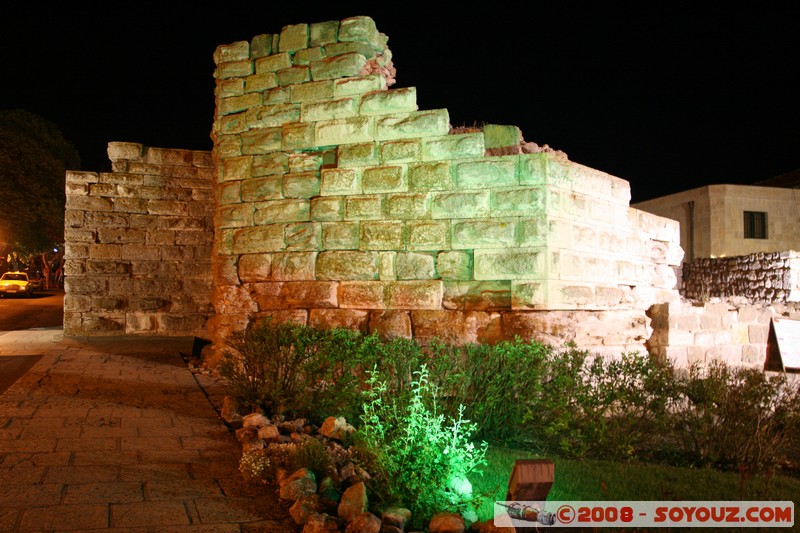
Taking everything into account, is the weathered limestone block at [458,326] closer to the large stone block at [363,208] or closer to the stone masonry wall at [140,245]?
the large stone block at [363,208]

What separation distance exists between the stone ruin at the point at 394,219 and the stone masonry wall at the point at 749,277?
10.7 metres

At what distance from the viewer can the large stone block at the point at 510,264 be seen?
643 cm

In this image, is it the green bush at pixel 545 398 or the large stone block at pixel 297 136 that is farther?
→ the large stone block at pixel 297 136

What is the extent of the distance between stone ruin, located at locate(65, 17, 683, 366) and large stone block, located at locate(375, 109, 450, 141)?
0.05ft

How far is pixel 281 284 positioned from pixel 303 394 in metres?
2.40

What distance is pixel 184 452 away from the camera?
459cm

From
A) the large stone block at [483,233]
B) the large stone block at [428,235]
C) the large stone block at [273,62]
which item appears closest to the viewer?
the large stone block at [483,233]

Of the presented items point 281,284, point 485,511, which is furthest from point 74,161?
point 485,511

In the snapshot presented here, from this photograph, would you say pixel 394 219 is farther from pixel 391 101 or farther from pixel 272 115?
pixel 272 115

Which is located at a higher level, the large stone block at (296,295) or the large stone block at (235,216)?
the large stone block at (235,216)

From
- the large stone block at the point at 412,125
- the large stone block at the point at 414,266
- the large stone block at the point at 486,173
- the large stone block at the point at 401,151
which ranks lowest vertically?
the large stone block at the point at 414,266

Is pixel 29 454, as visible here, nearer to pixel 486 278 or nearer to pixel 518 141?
pixel 486 278

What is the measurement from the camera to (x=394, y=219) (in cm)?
702

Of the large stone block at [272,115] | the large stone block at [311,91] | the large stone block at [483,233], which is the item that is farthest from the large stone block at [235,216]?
the large stone block at [483,233]
